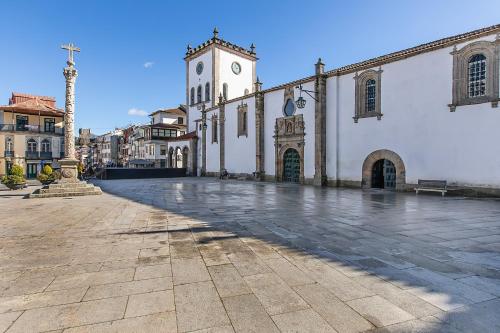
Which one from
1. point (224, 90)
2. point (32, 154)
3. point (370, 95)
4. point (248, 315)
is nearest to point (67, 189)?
point (248, 315)

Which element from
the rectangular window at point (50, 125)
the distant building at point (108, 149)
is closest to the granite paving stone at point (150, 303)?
the rectangular window at point (50, 125)

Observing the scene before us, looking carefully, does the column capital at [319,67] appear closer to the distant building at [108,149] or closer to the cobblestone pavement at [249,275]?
the cobblestone pavement at [249,275]

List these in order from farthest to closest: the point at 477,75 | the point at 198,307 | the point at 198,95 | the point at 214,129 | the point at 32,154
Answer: the point at 198,95 < the point at 32,154 < the point at 214,129 < the point at 477,75 < the point at 198,307

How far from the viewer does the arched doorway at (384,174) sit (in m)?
17.0

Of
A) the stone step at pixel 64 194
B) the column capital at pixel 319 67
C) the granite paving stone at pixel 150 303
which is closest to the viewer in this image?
the granite paving stone at pixel 150 303

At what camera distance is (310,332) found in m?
2.67

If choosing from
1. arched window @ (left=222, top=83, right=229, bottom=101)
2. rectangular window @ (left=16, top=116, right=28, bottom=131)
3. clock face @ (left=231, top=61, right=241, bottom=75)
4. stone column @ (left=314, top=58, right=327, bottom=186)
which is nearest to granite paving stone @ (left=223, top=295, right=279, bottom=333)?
stone column @ (left=314, top=58, right=327, bottom=186)

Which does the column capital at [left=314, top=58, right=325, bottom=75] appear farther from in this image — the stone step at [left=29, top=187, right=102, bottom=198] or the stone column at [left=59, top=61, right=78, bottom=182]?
the stone step at [left=29, top=187, right=102, bottom=198]

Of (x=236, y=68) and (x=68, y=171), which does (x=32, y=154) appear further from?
(x=68, y=171)

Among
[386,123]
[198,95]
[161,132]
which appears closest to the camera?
[386,123]

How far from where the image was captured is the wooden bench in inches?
555

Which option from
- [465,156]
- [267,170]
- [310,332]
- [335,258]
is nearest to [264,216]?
[335,258]

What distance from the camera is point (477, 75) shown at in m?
13.6

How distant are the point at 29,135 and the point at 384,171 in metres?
41.8
